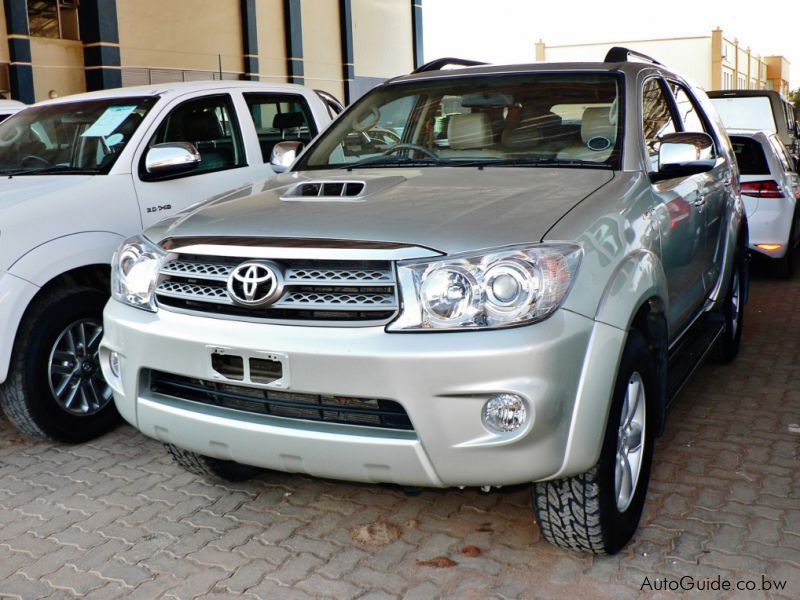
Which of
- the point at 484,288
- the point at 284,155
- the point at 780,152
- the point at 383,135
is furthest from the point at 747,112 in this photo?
the point at 484,288

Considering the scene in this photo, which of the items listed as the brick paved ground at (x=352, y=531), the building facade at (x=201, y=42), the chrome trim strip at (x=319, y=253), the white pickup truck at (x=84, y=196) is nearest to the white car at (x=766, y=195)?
the brick paved ground at (x=352, y=531)

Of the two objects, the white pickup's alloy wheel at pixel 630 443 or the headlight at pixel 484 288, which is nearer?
the headlight at pixel 484 288

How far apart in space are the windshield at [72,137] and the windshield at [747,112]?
33.7 ft

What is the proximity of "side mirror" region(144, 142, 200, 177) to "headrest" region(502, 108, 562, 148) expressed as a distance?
1.87 m

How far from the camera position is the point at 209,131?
5672 mm

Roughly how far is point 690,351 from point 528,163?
1341mm

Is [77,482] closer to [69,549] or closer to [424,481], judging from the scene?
[69,549]

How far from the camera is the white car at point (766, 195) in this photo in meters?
8.52

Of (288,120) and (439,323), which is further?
(288,120)

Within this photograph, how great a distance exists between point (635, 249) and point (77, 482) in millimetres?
2731

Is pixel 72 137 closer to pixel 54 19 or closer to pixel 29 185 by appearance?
pixel 29 185

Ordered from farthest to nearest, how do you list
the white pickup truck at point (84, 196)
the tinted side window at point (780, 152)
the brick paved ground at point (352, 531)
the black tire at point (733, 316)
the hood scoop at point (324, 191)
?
the tinted side window at point (780, 152), the black tire at point (733, 316), the white pickup truck at point (84, 196), the hood scoop at point (324, 191), the brick paved ground at point (352, 531)

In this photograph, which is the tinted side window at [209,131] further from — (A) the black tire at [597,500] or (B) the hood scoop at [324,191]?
(A) the black tire at [597,500]

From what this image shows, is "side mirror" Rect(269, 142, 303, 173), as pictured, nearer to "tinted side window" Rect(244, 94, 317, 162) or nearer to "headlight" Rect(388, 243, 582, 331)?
"tinted side window" Rect(244, 94, 317, 162)
